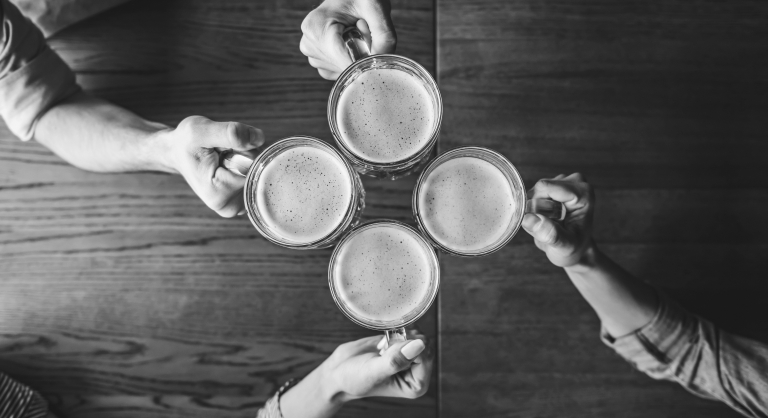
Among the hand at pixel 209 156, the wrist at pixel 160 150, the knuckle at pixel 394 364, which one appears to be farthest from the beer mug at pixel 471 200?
the wrist at pixel 160 150

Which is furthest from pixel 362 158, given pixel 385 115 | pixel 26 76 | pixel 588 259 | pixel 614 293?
pixel 26 76

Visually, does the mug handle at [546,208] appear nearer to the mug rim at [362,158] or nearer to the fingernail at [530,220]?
the fingernail at [530,220]

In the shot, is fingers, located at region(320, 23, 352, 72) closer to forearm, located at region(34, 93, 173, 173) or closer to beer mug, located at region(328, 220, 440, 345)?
beer mug, located at region(328, 220, 440, 345)

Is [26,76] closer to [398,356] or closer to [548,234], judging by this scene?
[398,356]

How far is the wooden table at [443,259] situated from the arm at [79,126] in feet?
0.29

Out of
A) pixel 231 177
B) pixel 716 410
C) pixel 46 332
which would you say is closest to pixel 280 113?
pixel 231 177

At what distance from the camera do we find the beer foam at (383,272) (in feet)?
3.24

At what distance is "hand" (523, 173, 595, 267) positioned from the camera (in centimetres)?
95

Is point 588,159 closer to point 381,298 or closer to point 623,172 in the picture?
point 623,172

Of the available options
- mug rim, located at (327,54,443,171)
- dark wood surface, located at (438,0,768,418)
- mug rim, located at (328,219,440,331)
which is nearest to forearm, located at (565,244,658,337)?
dark wood surface, located at (438,0,768,418)

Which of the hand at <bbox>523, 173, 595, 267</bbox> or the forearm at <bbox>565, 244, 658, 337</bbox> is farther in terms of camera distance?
the forearm at <bbox>565, 244, 658, 337</bbox>

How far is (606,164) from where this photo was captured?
127cm

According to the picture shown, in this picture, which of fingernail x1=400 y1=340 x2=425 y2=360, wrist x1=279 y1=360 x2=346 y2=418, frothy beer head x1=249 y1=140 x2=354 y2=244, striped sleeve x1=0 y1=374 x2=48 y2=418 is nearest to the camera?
fingernail x1=400 y1=340 x2=425 y2=360

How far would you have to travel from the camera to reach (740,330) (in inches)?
50.5
